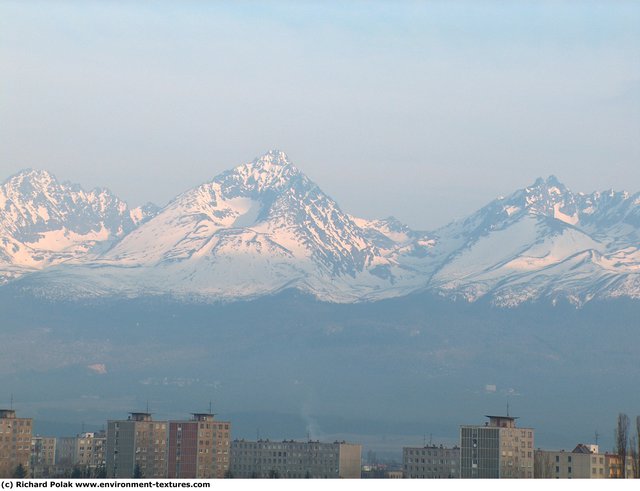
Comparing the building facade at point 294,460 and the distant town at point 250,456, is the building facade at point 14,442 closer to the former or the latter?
the distant town at point 250,456

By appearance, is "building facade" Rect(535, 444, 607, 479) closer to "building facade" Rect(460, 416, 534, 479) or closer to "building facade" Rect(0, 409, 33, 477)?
"building facade" Rect(460, 416, 534, 479)

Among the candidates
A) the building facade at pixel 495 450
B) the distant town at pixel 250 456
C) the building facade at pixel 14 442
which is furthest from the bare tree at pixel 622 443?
the building facade at pixel 14 442

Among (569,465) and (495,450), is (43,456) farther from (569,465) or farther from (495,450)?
(569,465)

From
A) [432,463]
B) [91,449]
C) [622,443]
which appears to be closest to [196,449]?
[432,463]

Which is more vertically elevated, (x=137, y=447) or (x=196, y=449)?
(x=137, y=447)

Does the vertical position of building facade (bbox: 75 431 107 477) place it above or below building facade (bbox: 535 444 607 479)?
above

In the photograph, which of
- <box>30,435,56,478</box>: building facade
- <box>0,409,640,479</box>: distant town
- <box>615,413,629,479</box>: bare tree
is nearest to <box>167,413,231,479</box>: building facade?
<box>0,409,640,479</box>: distant town

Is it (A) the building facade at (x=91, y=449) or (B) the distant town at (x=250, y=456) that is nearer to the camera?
(B) the distant town at (x=250, y=456)
